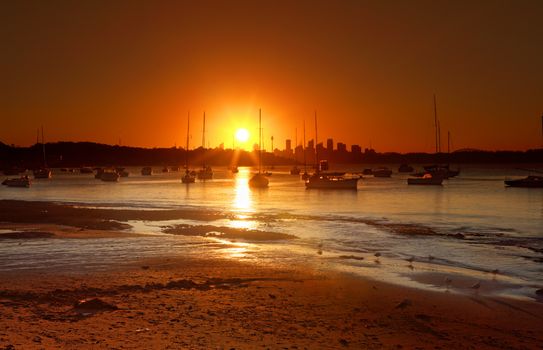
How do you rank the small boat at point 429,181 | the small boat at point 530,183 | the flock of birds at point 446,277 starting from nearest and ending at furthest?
the flock of birds at point 446,277 < the small boat at point 530,183 < the small boat at point 429,181

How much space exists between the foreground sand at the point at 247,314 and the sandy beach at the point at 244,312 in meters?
0.02

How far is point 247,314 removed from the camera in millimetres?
12406

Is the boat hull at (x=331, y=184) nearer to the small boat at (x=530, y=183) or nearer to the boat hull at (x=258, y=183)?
the boat hull at (x=258, y=183)

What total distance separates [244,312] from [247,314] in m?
0.18

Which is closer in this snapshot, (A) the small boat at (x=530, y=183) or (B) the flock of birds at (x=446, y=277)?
(B) the flock of birds at (x=446, y=277)

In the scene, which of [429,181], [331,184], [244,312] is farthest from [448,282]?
[429,181]

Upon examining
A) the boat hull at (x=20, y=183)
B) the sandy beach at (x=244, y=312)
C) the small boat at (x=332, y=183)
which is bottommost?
the small boat at (x=332, y=183)

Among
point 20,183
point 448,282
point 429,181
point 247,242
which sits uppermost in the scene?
point 20,183

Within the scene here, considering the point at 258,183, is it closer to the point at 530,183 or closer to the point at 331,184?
the point at 331,184

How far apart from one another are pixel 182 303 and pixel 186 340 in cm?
304

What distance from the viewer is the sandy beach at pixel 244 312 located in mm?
10414

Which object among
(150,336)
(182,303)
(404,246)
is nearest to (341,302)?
(182,303)

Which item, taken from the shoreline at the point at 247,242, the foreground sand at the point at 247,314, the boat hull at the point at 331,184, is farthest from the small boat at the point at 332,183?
the foreground sand at the point at 247,314

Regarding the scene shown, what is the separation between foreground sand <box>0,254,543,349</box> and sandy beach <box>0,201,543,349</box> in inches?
0.9
